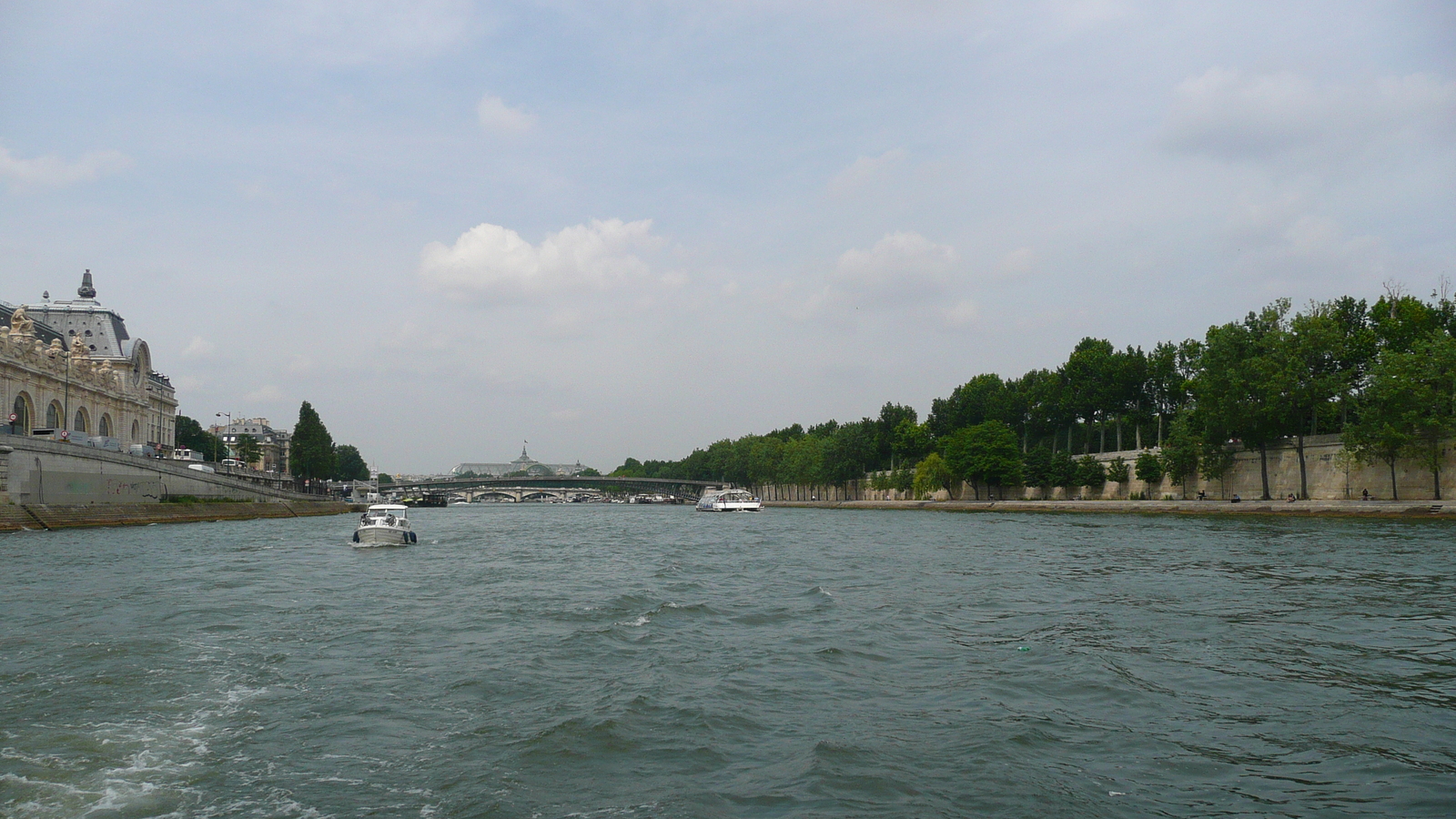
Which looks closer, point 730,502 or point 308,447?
point 730,502

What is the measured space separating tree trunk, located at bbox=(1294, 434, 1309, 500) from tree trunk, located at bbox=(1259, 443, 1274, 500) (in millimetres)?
2315

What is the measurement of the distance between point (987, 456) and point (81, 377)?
9596cm

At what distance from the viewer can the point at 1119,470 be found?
9469cm

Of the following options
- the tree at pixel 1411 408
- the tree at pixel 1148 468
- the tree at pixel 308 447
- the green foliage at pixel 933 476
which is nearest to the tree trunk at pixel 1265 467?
the tree at pixel 1411 408

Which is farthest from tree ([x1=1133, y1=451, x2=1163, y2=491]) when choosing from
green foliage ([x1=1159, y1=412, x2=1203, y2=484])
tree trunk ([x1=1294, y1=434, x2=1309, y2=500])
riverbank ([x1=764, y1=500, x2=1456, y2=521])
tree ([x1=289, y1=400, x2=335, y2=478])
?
tree ([x1=289, y1=400, x2=335, y2=478])

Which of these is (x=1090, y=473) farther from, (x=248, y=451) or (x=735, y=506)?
(x=248, y=451)

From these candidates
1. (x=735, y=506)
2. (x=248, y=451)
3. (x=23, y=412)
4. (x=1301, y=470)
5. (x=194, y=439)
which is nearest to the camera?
(x=1301, y=470)

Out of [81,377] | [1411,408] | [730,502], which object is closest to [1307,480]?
[1411,408]

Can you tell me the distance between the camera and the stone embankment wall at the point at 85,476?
177 feet

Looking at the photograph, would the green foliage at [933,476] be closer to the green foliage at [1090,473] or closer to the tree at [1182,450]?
the green foliage at [1090,473]

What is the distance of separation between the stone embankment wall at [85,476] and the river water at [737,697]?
3409 cm

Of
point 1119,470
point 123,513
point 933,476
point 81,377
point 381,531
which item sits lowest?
point 381,531

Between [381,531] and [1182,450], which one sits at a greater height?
[1182,450]

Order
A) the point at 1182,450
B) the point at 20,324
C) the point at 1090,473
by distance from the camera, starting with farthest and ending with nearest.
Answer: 1. the point at 1090,473
2. the point at 1182,450
3. the point at 20,324
